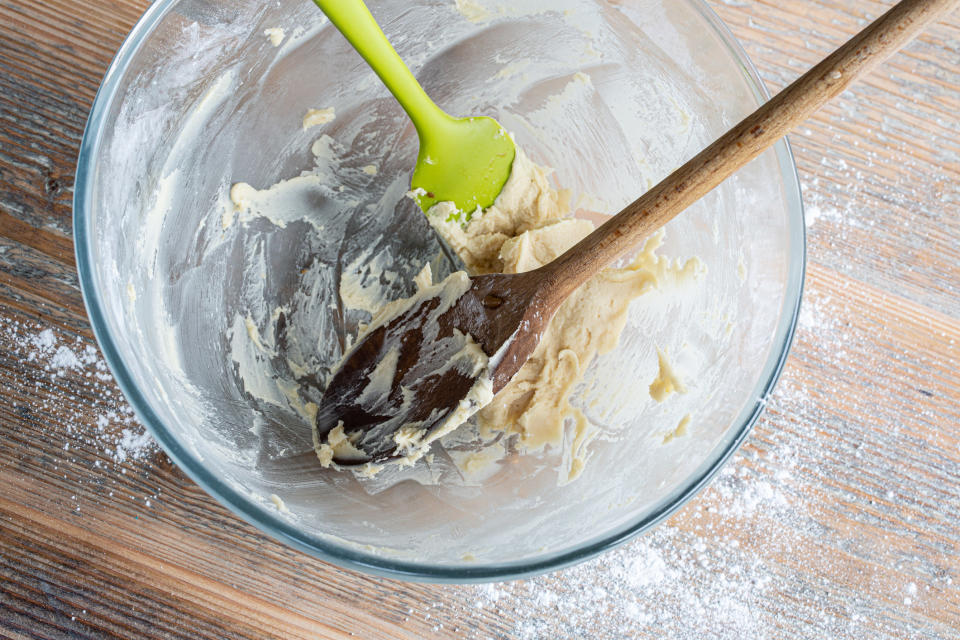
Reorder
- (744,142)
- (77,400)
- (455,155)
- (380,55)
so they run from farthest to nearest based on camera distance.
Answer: (77,400)
(455,155)
(380,55)
(744,142)

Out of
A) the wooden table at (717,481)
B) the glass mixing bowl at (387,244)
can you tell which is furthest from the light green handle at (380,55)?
the wooden table at (717,481)

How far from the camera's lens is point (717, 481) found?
4.31 feet

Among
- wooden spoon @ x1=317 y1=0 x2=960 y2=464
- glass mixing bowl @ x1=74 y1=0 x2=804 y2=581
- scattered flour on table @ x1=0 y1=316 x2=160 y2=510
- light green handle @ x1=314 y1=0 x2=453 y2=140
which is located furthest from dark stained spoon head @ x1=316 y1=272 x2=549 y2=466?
scattered flour on table @ x1=0 y1=316 x2=160 y2=510

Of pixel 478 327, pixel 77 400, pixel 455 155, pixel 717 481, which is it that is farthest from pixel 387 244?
pixel 717 481

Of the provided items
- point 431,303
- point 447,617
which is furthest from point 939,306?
point 447,617

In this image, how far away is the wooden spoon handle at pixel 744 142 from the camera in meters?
0.75

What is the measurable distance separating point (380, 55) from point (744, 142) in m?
0.53

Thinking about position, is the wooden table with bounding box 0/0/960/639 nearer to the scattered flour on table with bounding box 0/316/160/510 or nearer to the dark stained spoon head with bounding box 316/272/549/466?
the scattered flour on table with bounding box 0/316/160/510

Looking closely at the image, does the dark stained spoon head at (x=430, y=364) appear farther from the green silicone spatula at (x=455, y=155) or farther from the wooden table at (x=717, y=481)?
the wooden table at (x=717, y=481)

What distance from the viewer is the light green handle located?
0.93m

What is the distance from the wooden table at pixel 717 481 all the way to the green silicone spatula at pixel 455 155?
23.7 inches

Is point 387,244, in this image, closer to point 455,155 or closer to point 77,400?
point 455,155

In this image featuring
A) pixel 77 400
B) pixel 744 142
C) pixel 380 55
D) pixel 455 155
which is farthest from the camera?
pixel 77 400

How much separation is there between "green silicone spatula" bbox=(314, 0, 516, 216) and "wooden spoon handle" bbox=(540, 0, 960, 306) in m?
0.24
